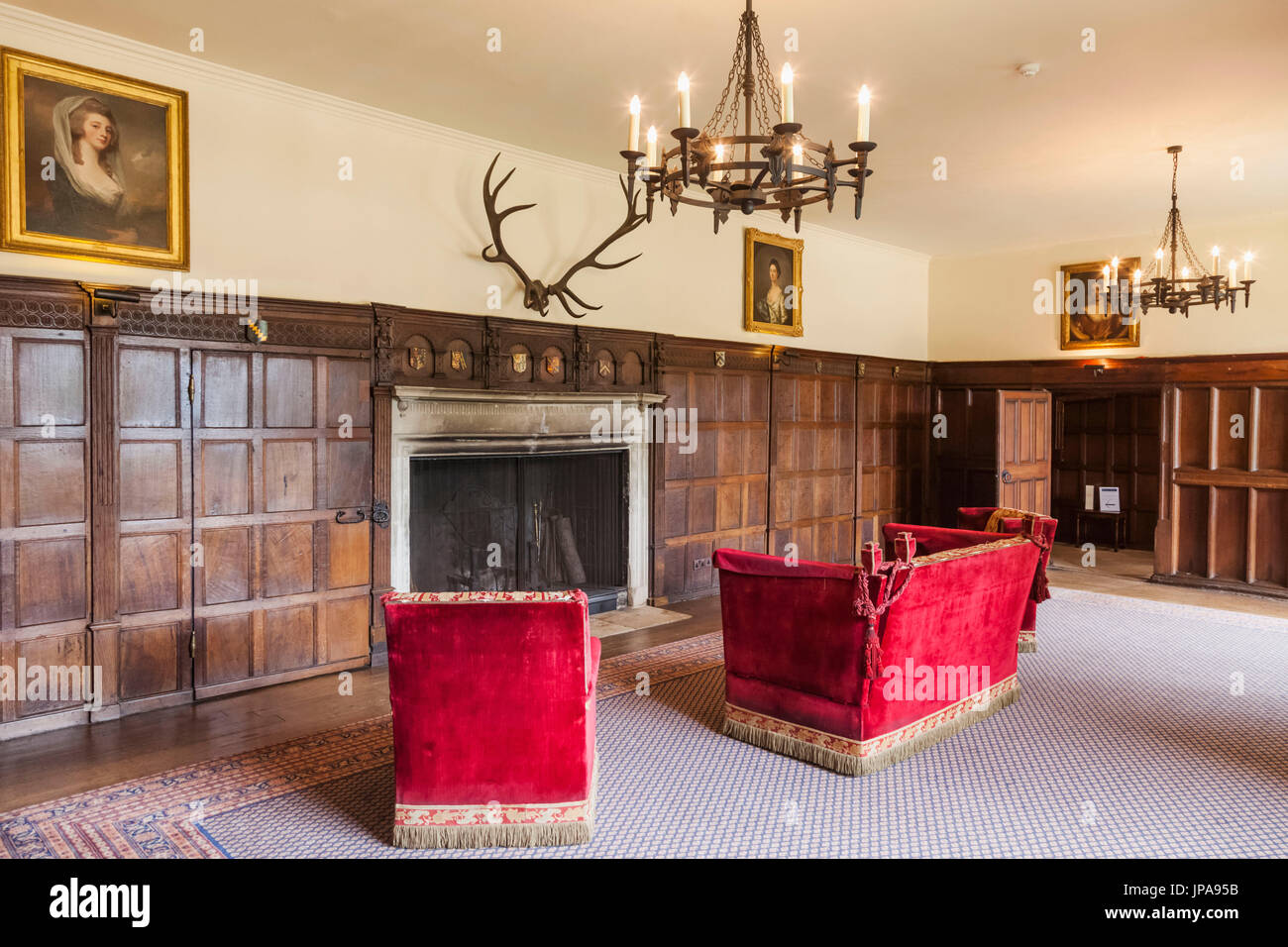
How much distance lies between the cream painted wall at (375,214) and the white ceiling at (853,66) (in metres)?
0.17

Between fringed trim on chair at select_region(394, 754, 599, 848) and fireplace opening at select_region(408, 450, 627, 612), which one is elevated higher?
fireplace opening at select_region(408, 450, 627, 612)

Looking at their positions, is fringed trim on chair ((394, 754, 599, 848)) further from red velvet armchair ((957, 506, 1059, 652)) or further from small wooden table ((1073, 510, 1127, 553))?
small wooden table ((1073, 510, 1127, 553))

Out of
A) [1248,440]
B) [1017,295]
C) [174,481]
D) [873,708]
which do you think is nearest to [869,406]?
[1017,295]

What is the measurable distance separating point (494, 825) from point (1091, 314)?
8.74 meters

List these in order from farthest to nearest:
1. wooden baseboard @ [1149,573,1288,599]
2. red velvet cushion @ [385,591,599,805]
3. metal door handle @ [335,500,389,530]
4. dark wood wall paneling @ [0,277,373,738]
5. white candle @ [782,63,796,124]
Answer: wooden baseboard @ [1149,573,1288,599] → metal door handle @ [335,500,389,530] → dark wood wall paneling @ [0,277,373,738] → red velvet cushion @ [385,591,599,805] → white candle @ [782,63,796,124]

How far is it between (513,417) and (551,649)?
3259mm

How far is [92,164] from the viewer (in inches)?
174

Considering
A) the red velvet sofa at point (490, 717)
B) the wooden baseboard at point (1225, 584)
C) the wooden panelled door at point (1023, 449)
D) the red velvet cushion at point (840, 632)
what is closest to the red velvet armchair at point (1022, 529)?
the red velvet cushion at point (840, 632)

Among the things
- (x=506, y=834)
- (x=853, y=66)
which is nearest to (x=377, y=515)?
(x=506, y=834)

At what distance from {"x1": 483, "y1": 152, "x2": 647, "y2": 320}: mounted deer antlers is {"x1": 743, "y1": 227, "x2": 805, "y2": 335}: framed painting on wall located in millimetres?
1703

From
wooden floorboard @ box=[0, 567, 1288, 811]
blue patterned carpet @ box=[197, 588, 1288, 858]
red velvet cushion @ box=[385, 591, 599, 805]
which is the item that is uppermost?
red velvet cushion @ box=[385, 591, 599, 805]

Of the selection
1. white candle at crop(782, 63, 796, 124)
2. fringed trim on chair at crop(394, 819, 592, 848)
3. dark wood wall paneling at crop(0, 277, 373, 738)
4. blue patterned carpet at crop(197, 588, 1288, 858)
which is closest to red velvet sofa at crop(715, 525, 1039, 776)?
blue patterned carpet at crop(197, 588, 1288, 858)

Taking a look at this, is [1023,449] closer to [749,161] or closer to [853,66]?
[853,66]

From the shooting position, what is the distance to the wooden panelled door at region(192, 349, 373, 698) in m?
4.78
